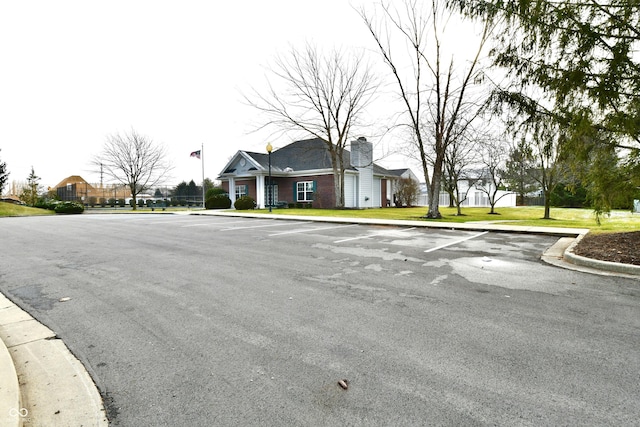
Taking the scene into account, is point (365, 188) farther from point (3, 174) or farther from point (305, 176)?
point (3, 174)

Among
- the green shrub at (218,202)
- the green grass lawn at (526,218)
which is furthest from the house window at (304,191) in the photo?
the green shrub at (218,202)

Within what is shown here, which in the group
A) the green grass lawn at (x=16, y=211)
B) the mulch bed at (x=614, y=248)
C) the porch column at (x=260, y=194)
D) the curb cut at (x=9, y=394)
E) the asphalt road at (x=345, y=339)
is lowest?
the asphalt road at (x=345, y=339)

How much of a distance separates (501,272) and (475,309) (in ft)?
7.48

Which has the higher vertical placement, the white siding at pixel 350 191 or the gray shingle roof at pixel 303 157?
the gray shingle roof at pixel 303 157

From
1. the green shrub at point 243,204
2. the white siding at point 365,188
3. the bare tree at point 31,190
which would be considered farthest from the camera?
the bare tree at point 31,190

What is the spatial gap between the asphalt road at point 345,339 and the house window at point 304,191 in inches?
915

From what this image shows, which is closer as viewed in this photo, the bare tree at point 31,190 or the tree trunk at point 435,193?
the tree trunk at point 435,193

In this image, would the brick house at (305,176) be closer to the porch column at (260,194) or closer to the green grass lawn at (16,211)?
the porch column at (260,194)

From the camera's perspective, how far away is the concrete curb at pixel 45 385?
2049mm

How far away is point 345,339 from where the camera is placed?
3127 mm

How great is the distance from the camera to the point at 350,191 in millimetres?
30422

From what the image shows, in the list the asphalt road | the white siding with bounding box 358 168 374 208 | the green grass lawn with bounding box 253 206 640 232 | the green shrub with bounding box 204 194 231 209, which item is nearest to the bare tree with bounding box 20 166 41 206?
the green shrub with bounding box 204 194 231 209

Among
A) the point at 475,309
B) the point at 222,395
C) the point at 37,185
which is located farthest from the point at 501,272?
the point at 37,185

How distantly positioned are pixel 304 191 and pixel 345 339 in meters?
27.0
